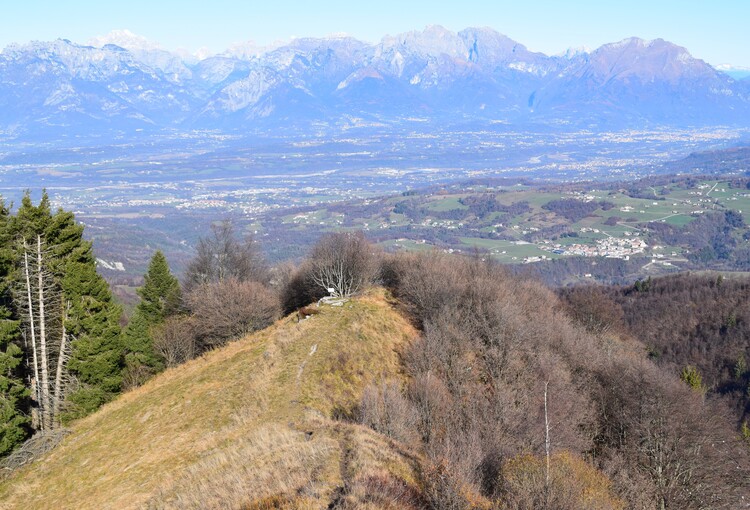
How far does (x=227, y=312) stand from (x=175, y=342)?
3.73 m

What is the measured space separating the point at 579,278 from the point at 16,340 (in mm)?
132767

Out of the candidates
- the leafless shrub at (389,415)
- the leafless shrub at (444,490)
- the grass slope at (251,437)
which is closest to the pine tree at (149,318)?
the grass slope at (251,437)

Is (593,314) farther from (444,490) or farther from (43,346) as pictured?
(43,346)

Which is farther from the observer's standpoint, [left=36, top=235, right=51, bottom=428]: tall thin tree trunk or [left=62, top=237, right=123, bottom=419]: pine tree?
[left=62, top=237, right=123, bottom=419]: pine tree

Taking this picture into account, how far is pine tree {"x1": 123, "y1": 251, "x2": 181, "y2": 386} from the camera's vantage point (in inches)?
1300

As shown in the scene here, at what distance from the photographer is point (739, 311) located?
75.8m

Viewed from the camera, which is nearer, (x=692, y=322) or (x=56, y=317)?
(x=56, y=317)

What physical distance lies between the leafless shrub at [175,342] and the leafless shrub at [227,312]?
64 cm

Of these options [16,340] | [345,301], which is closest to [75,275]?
[16,340]

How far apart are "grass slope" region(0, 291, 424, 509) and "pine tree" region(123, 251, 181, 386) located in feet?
5.64

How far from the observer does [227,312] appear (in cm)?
3719

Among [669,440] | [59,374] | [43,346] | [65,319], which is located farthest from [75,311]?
[669,440]

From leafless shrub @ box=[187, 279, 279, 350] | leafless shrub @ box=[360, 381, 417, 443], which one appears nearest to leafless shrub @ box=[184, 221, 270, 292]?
leafless shrub @ box=[187, 279, 279, 350]

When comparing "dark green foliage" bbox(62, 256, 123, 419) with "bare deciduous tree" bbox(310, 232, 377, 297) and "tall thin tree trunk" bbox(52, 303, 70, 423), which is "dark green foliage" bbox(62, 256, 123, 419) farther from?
"bare deciduous tree" bbox(310, 232, 377, 297)
